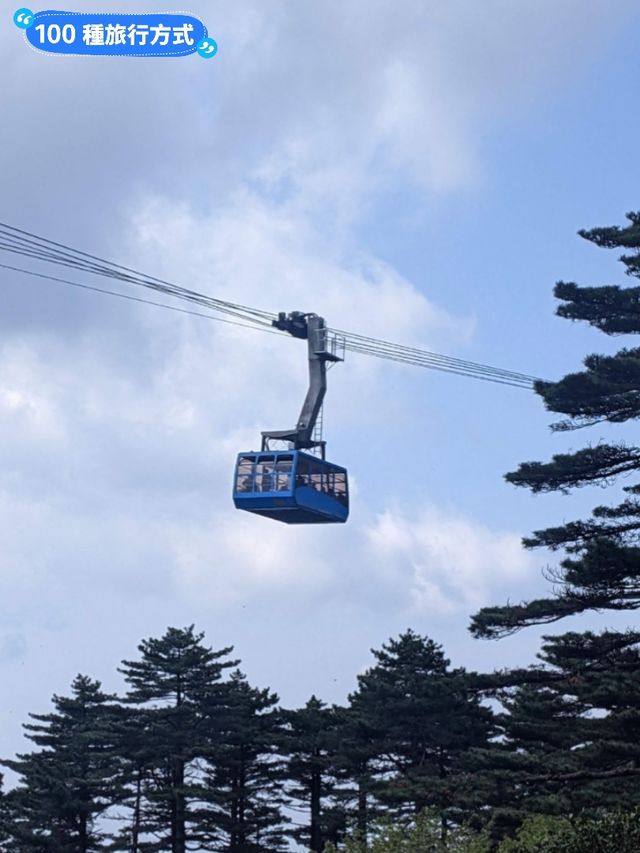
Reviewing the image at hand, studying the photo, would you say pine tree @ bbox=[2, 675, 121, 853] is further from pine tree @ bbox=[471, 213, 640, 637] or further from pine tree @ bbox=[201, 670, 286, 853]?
pine tree @ bbox=[471, 213, 640, 637]

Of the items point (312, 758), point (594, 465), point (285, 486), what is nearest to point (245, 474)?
point (285, 486)

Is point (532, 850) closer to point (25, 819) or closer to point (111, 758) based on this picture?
point (111, 758)

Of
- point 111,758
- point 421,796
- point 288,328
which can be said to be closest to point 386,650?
point 421,796

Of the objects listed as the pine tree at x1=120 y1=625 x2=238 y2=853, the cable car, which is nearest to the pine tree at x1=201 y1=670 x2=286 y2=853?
the pine tree at x1=120 y1=625 x2=238 y2=853

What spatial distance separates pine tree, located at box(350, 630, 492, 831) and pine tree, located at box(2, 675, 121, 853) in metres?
19.7

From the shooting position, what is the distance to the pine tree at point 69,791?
81.3m

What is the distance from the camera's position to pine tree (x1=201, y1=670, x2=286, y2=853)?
7794 cm

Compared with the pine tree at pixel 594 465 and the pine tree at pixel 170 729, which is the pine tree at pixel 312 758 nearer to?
the pine tree at pixel 170 729

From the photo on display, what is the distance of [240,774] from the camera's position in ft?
265

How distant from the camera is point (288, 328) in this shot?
182ft

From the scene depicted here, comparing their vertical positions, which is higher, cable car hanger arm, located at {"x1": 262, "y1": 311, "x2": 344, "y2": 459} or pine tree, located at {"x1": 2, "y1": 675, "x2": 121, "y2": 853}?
cable car hanger arm, located at {"x1": 262, "y1": 311, "x2": 344, "y2": 459}

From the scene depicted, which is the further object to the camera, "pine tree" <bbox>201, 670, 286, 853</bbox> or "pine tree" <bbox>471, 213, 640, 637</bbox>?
"pine tree" <bbox>201, 670, 286, 853</bbox>

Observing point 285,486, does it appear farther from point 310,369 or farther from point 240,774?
point 240,774

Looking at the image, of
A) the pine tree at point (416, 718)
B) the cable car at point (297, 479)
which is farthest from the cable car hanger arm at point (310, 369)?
the pine tree at point (416, 718)
